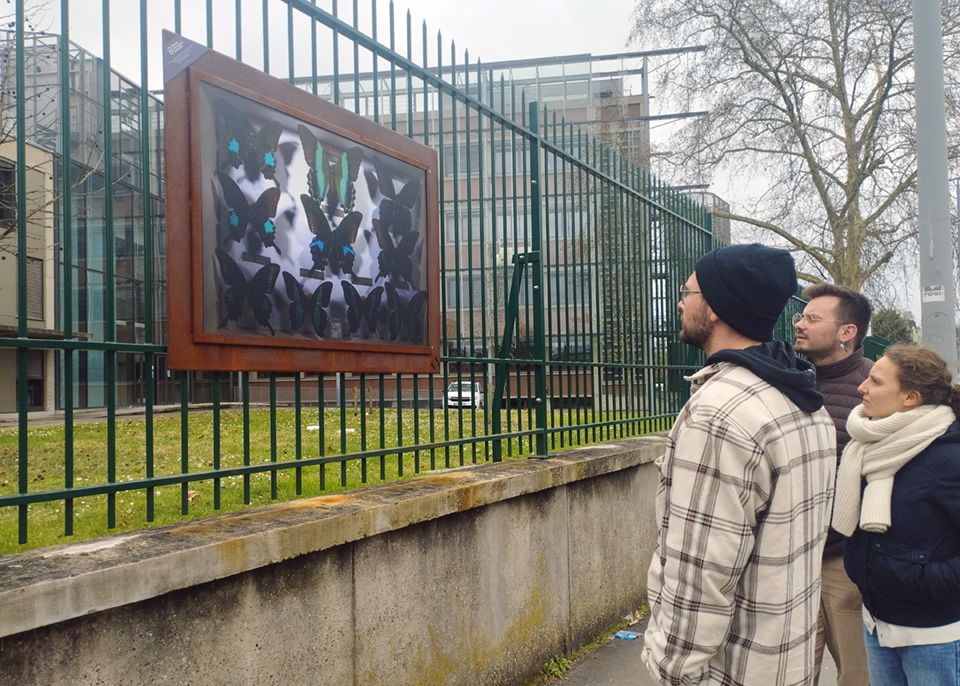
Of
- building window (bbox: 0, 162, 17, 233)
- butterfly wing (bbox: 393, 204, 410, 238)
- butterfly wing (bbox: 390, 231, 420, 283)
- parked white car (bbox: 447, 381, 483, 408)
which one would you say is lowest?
parked white car (bbox: 447, 381, 483, 408)

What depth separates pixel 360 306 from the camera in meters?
4.05

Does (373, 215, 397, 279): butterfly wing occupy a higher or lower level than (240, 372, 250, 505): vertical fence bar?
higher

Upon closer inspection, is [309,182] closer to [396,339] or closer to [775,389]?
[396,339]

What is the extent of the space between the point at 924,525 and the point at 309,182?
8.52 ft

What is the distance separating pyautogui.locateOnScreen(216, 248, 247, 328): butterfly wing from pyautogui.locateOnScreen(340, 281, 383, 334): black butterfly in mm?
618

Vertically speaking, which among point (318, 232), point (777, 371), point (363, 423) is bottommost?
point (363, 423)

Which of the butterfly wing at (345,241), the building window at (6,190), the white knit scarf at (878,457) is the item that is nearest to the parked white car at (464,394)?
the butterfly wing at (345,241)

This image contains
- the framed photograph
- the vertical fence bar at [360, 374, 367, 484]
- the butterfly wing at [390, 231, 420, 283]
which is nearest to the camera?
the framed photograph

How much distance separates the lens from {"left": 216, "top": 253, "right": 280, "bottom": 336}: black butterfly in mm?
3292

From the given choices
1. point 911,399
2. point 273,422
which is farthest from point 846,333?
point 273,422

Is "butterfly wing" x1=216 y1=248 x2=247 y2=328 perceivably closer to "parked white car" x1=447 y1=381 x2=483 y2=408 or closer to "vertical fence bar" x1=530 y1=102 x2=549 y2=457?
"parked white car" x1=447 y1=381 x2=483 y2=408

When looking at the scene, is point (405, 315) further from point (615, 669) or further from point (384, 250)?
point (615, 669)

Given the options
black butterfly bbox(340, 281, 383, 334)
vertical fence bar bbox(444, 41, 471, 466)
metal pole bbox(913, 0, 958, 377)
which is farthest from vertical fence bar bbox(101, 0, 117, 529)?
metal pole bbox(913, 0, 958, 377)

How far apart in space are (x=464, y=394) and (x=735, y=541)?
3013mm
